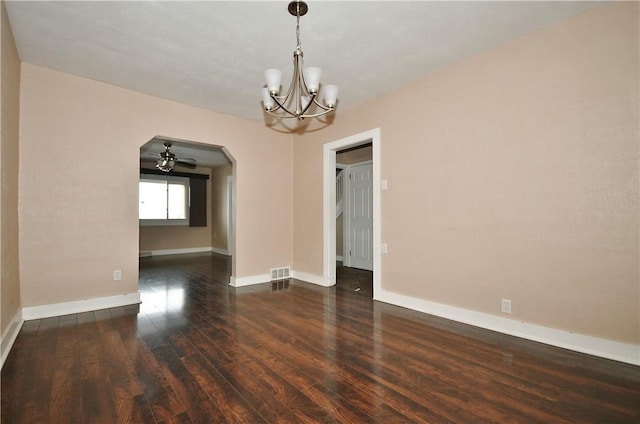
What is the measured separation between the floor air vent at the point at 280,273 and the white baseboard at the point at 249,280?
0.31 ft

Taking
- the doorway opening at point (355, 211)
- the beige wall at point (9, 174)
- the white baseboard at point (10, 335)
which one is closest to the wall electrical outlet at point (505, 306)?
the doorway opening at point (355, 211)

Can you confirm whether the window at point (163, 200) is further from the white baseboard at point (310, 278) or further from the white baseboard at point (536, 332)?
the white baseboard at point (536, 332)

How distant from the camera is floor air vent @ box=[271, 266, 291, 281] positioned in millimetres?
5141

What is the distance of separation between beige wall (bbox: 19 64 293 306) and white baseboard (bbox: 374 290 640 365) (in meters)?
3.75

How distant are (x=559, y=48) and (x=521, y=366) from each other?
263 cm

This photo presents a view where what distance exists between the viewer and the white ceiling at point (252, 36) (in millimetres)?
2320

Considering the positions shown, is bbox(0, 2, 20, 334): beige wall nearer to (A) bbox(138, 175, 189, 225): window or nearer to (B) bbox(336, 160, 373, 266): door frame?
(A) bbox(138, 175, 189, 225): window

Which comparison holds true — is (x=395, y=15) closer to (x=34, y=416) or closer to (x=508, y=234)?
(x=508, y=234)

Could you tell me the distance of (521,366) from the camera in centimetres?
218

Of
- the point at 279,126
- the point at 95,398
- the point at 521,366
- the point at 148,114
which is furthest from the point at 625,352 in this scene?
the point at 148,114

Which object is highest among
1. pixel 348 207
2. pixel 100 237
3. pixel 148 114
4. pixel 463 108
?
pixel 148 114

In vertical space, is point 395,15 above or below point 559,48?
above

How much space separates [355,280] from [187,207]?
5916 mm

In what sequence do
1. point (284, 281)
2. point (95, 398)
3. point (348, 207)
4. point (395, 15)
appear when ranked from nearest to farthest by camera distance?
point (95, 398) → point (395, 15) → point (284, 281) → point (348, 207)
